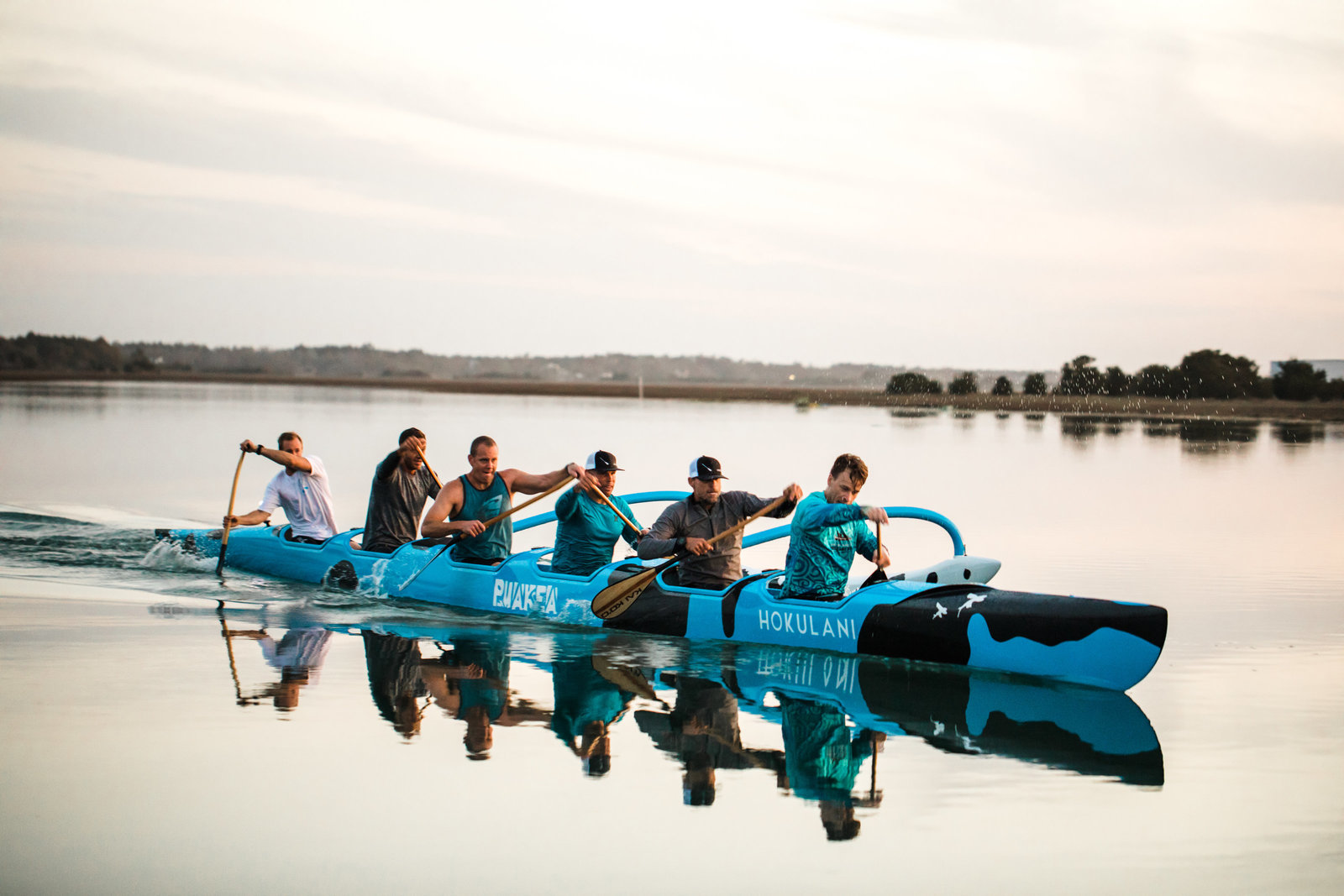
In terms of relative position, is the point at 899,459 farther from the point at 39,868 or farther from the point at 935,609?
the point at 39,868

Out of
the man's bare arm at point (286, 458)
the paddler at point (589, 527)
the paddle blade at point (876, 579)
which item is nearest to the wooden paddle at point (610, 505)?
the paddler at point (589, 527)

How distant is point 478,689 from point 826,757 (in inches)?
100

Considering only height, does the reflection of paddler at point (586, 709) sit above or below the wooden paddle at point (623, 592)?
below

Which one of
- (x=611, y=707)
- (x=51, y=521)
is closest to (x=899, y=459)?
(x=51, y=521)

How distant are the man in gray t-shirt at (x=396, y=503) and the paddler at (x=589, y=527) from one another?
208 cm

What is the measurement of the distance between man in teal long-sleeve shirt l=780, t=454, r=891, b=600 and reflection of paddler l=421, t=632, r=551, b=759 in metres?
2.20

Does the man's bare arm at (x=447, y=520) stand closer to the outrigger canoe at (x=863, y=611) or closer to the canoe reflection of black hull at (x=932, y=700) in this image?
the outrigger canoe at (x=863, y=611)

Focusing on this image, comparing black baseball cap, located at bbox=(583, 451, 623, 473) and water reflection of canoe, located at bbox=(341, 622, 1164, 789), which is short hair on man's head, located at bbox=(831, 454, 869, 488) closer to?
water reflection of canoe, located at bbox=(341, 622, 1164, 789)

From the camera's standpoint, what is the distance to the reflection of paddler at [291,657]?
7.83 meters

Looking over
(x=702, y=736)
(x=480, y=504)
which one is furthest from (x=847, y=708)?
(x=480, y=504)

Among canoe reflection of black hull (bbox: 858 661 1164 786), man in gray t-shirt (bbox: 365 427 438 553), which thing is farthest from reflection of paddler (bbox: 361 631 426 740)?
canoe reflection of black hull (bbox: 858 661 1164 786)

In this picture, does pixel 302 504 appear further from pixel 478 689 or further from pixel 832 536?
pixel 832 536

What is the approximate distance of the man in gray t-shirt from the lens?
40.5ft

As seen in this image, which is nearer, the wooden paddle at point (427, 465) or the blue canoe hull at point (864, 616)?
the blue canoe hull at point (864, 616)
